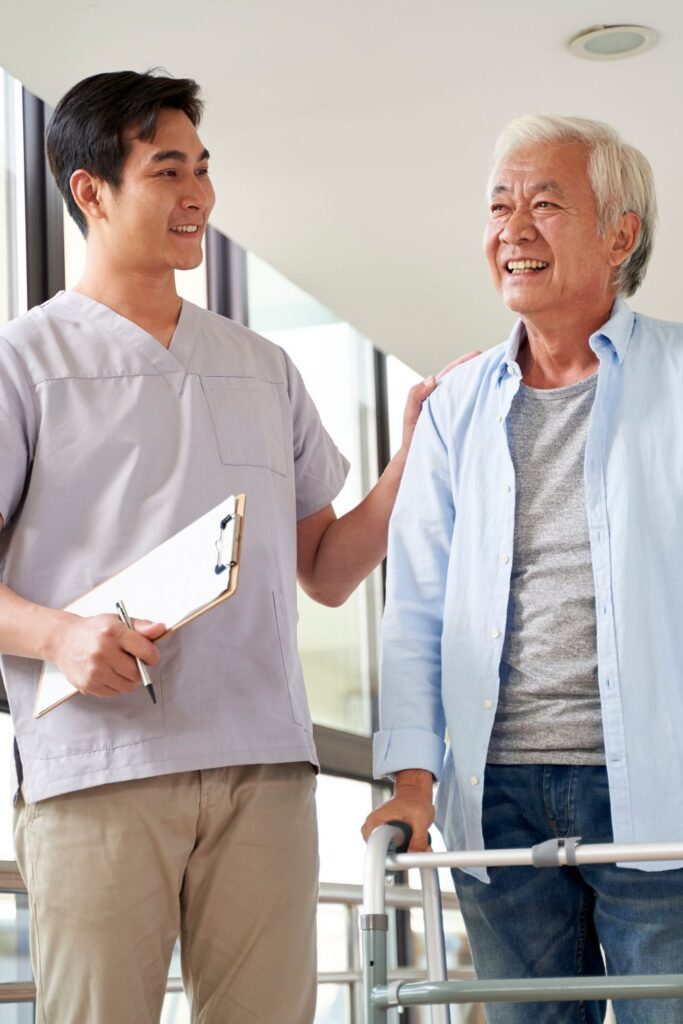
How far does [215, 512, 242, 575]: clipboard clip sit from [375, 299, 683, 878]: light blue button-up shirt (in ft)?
1.24

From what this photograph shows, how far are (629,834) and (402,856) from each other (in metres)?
0.28

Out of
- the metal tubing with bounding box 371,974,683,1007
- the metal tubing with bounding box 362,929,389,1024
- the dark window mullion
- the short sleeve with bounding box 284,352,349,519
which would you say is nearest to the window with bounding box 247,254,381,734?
the dark window mullion

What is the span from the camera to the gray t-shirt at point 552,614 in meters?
1.81

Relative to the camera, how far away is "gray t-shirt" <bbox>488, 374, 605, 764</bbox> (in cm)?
181

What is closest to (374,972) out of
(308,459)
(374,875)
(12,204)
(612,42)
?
(374,875)

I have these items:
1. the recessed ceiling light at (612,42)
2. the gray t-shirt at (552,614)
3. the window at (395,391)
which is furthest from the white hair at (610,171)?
the window at (395,391)

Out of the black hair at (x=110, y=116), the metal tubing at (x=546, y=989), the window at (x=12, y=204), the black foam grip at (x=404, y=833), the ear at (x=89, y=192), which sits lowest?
the metal tubing at (x=546, y=989)

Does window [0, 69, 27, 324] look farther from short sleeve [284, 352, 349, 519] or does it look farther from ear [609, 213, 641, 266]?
ear [609, 213, 641, 266]

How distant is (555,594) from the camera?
186 centimetres

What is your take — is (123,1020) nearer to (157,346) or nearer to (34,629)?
(34,629)

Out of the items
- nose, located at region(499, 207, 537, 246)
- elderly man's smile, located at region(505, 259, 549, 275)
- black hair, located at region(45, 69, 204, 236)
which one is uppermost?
black hair, located at region(45, 69, 204, 236)

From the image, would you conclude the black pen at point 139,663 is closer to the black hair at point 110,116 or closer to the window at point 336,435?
the black hair at point 110,116

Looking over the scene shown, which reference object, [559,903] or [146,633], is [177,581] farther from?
[559,903]

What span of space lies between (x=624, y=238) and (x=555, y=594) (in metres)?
0.56
